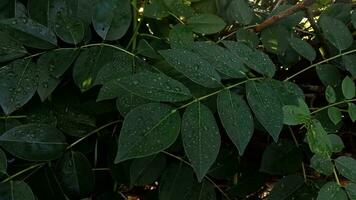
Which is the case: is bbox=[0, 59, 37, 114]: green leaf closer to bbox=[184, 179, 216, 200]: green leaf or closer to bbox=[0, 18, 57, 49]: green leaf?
bbox=[0, 18, 57, 49]: green leaf

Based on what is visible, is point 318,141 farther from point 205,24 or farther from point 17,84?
point 17,84

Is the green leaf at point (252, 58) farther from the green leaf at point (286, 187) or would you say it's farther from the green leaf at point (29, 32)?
the green leaf at point (29, 32)

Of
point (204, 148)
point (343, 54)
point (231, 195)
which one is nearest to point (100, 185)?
point (231, 195)

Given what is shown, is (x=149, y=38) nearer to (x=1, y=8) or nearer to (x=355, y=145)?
(x=1, y=8)

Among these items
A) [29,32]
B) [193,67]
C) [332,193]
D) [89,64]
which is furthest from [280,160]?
[29,32]

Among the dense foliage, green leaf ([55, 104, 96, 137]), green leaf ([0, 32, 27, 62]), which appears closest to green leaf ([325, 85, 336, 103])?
the dense foliage

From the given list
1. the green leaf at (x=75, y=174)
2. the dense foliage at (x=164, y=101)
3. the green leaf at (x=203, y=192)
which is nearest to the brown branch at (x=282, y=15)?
the dense foliage at (x=164, y=101)

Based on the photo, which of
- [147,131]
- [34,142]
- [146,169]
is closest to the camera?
[147,131]
